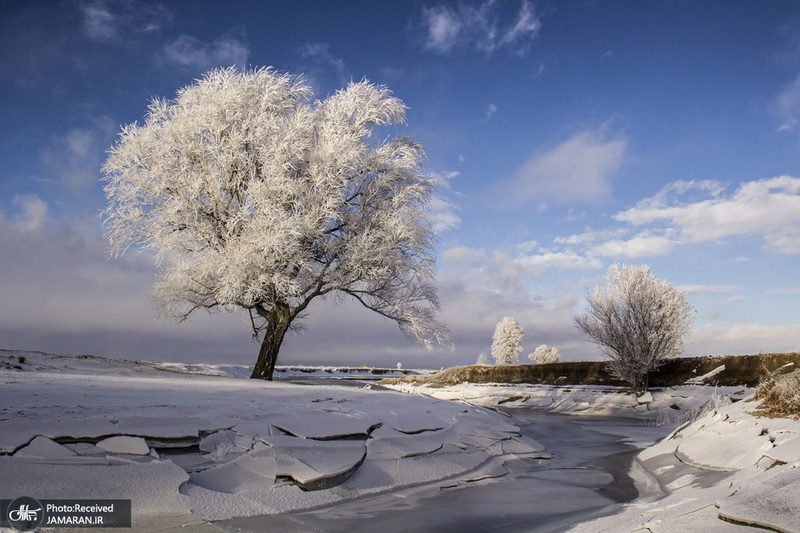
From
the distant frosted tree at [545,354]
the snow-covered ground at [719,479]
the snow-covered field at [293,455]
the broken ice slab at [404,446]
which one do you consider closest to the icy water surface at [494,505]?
the snow-covered field at [293,455]

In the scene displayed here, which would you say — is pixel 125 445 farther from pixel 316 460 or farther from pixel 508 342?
pixel 508 342

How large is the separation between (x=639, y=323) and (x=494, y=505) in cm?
1621

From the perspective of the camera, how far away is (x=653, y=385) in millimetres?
19422

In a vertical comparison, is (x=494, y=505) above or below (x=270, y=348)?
below

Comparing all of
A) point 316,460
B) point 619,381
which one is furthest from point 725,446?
point 619,381

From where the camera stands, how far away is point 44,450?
140 inches

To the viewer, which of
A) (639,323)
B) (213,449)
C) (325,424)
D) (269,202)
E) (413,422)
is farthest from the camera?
(639,323)

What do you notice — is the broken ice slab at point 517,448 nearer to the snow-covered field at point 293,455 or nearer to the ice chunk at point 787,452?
the snow-covered field at point 293,455

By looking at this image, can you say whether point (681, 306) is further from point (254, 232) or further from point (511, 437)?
point (254, 232)

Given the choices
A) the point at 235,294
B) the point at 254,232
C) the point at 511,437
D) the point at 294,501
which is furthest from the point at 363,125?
the point at 294,501

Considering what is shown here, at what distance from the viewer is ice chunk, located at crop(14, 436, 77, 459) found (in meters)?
3.47

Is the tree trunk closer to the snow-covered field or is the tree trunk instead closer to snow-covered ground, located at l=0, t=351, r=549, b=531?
the snow-covered field

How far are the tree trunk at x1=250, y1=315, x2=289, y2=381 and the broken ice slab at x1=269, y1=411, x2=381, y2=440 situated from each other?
7.08 m

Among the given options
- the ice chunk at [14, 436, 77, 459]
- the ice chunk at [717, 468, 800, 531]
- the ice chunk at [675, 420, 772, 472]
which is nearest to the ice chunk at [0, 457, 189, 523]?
the ice chunk at [14, 436, 77, 459]
